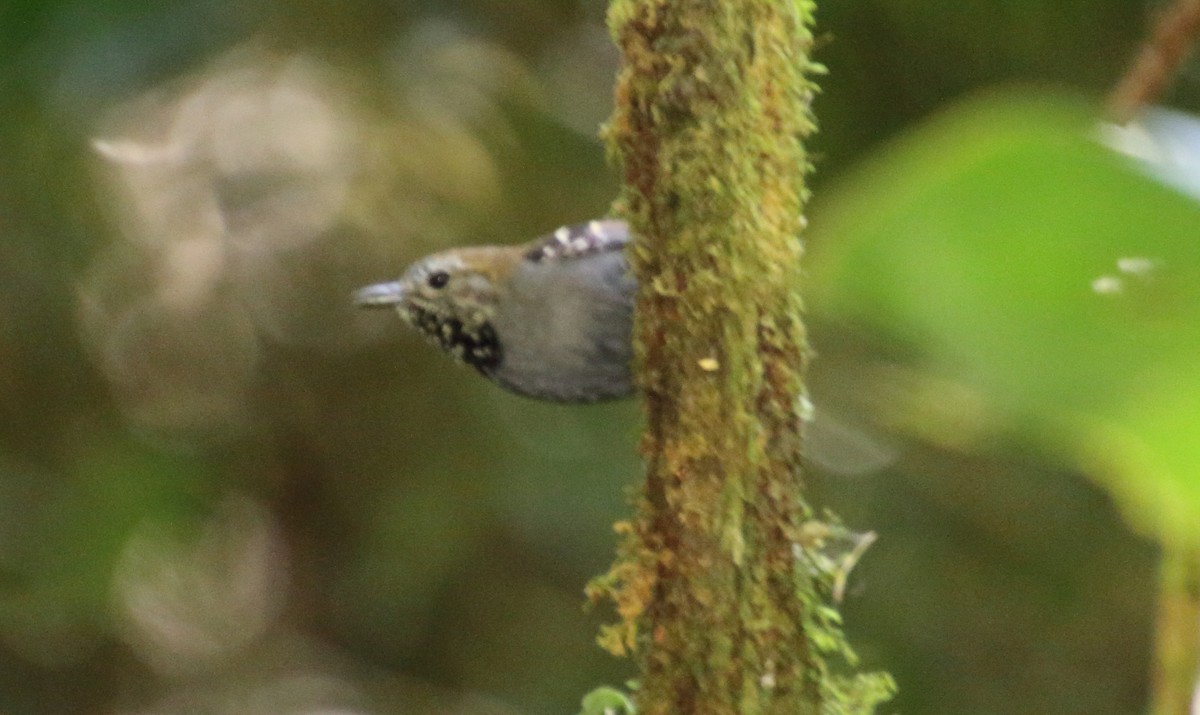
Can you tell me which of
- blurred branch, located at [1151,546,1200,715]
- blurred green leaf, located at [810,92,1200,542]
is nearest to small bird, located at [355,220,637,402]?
blurred branch, located at [1151,546,1200,715]

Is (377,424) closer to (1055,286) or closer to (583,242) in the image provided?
(583,242)

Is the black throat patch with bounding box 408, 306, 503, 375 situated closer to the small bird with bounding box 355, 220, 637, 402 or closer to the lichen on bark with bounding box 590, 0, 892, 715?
the small bird with bounding box 355, 220, 637, 402

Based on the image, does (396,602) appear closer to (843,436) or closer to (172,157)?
(843,436)

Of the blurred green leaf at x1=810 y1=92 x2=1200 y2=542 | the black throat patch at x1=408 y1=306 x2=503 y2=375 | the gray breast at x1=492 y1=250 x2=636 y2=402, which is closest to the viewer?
the blurred green leaf at x1=810 y1=92 x2=1200 y2=542

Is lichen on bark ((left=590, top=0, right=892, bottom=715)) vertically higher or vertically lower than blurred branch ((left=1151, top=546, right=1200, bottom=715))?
higher

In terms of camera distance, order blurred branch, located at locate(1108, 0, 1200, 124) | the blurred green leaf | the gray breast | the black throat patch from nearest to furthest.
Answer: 1. the blurred green leaf
2. blurred branch, located at locate(1108, 0, 1200, 124)
3. the gray breast
4. the black throat patch

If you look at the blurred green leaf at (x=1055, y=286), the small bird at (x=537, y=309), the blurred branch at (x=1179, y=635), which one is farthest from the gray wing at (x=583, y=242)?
the blurred green leaf at (x=1055, y=286)

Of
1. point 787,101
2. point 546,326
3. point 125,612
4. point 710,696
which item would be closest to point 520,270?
point 546,326
